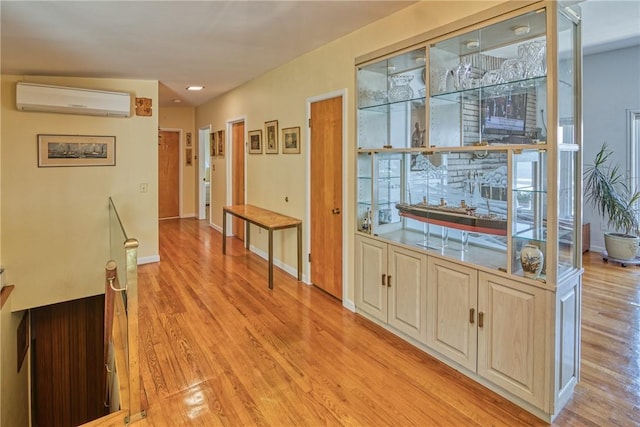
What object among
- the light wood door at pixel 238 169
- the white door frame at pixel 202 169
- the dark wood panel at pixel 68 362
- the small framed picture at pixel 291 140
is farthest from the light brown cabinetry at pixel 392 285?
the white door frame at pixel 202 169

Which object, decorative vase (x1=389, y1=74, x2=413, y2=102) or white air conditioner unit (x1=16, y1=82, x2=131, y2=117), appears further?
white air conditioner unit (x1=16, y1=82, x2=131, y2=117)

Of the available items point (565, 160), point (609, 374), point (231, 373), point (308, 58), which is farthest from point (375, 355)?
point (308, 58)

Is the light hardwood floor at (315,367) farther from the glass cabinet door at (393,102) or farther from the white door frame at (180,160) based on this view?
the white door frame at (180,160)

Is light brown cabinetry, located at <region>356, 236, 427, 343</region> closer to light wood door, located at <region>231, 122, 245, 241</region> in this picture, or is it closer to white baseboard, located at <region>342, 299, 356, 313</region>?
white baseboard, located at <region>342, 299, 356, 313</region>

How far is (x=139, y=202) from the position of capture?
511cm

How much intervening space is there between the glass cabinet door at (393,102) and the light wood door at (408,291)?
86 centimetres

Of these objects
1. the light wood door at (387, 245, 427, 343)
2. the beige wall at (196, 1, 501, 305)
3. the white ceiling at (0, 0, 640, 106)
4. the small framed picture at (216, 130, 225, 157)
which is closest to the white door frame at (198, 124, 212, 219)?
the small framed picture at (216, 130, 225, 157)

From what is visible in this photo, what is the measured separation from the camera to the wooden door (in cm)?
371

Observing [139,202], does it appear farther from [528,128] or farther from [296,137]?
[528,128]

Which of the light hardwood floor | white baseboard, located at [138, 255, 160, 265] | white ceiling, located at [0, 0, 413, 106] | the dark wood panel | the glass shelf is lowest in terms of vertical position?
the dark wood panel

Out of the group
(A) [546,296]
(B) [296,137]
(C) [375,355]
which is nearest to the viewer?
(A) [546,296]

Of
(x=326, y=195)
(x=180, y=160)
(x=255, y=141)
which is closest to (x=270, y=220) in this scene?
(x=326, y=195)

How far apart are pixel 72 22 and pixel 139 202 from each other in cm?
262

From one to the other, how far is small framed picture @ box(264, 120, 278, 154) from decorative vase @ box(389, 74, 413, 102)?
2.09 meters
